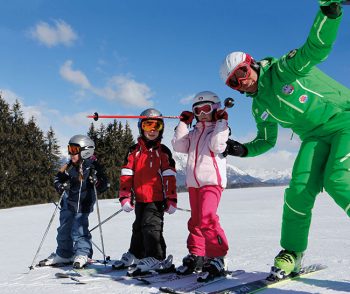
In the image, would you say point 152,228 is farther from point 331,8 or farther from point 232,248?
point 331,8

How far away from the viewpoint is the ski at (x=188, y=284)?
3531 millimetres

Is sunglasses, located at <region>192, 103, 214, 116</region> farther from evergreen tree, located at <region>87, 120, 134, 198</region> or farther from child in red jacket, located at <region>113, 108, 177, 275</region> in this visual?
evergreen tree, located at <region>87, 120, 134, 198</region>

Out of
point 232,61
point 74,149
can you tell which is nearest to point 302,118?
point 232,61

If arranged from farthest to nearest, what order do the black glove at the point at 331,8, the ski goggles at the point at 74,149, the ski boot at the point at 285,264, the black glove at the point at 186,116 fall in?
the ski goggles at the point at 74,149
the black glove at the point at 186,116
the ski boot at the point at 285,264
the black glove at the point at 331,8

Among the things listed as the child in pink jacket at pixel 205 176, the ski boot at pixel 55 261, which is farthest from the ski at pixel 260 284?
the ski boot at pixel 55 261

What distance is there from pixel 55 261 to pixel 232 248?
2.67 m

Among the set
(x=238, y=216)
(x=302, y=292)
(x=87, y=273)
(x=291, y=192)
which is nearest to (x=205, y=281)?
(x=302, y=292)

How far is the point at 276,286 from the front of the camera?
3.58 meters

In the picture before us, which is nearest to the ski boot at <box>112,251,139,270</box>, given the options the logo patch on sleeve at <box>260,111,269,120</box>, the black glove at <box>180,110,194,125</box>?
the black glove at <box>180,110,194,125</box>

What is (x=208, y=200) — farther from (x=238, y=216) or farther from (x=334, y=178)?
(x=238, y=216)

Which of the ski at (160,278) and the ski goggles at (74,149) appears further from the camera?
the ski goggles at (74,149)

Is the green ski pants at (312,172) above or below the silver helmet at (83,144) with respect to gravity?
below

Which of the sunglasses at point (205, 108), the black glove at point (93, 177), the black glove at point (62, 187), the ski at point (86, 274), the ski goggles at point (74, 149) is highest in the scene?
the sunglasses at point (205, 108)

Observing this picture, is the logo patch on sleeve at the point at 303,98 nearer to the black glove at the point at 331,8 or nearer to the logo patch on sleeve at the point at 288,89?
the logo patch on sleeve at the point at 288,89
